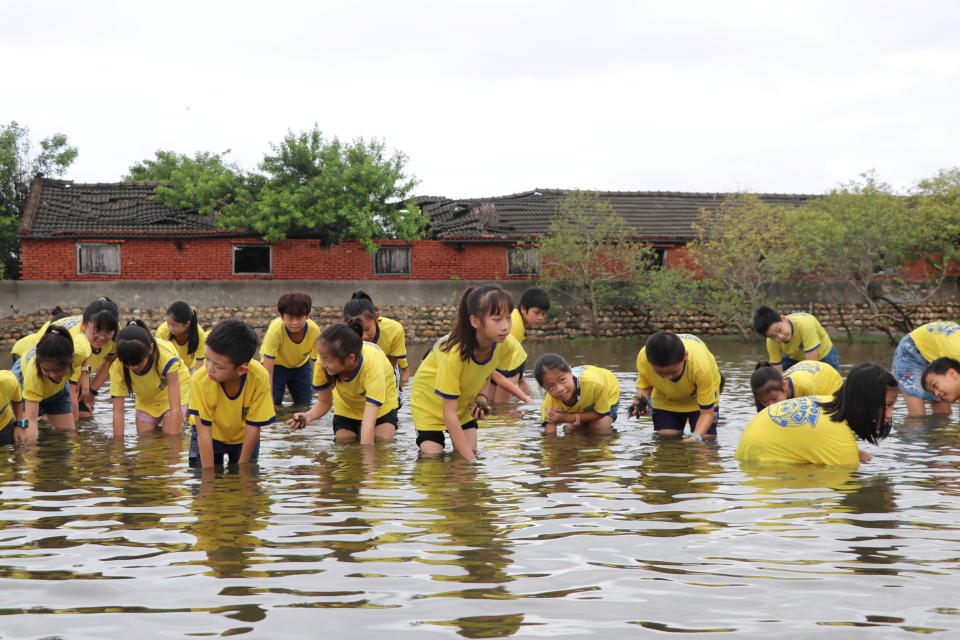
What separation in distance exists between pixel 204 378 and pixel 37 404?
9.52 feet

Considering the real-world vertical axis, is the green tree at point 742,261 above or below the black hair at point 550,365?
above

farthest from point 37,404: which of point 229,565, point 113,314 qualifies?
point 229,565

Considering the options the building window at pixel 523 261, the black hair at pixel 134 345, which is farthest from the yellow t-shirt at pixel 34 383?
the building window at pixel 523 261

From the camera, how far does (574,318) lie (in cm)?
3175

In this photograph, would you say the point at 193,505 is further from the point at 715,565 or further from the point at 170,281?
the point at 170,281

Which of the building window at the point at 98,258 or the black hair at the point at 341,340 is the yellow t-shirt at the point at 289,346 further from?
the building window at the point at 98,258

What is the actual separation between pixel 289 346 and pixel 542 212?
24.4 metres

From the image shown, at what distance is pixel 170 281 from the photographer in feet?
96.3

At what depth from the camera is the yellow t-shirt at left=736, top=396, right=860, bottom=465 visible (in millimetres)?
7176

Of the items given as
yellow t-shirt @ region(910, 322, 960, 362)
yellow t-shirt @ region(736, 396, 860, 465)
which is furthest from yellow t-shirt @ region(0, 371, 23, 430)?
yellow t-shirt @ region(910, 322, 960, 362)

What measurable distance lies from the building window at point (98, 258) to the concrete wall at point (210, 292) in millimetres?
2595

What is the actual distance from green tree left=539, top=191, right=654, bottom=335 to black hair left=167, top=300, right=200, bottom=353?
2108 centimetres

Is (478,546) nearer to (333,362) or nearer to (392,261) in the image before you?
(333,362)

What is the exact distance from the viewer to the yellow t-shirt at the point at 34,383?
341 inches
